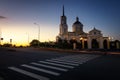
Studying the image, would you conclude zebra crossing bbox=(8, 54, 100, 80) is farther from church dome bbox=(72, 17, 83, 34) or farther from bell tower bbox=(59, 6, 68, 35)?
bell tower bbox=(59, 6, 68, 35)

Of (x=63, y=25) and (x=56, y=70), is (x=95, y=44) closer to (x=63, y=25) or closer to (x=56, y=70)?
(x=63, y=25)

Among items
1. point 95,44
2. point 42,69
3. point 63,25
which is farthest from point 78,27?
point 42,69

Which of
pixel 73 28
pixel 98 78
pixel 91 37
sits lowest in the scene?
pixel 98 78

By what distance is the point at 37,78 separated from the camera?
6637 mm

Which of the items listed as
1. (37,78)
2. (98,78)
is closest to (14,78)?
(37,78)

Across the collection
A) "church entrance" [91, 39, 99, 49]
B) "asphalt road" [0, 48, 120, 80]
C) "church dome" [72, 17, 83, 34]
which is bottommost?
"asphalt road" [0, 48, 120, 80]

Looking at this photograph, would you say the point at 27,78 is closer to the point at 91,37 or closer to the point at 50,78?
the point at 50,78

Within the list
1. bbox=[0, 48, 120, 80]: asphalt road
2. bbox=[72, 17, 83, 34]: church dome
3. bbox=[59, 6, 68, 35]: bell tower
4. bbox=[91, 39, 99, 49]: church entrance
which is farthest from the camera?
bbox=[59, 6, 68, 35]: bell tower

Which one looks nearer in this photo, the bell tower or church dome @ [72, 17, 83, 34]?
church dome @ [72, 17, 83, 34]

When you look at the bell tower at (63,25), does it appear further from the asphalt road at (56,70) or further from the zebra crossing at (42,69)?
the zebra crossing at (42,69)

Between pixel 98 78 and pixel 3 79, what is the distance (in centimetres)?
456

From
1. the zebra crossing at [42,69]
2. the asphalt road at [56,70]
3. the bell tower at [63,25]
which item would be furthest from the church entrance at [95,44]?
the zebra crossing at [42,69]

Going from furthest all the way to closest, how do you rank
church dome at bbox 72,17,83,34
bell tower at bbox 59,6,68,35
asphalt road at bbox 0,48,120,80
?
bell tower at bbox 59,6,68,35 < church dome at bbox 72,17,83,34 < asphalt road at bbox 0,48,120,80

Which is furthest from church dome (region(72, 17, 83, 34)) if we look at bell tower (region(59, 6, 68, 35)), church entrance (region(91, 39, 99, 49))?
church entrance (region(91, 39, 99, 49))
